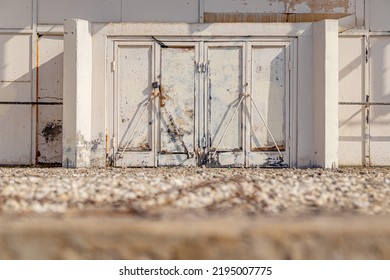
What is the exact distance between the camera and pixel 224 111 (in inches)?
330

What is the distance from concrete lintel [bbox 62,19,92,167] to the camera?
8086 mm

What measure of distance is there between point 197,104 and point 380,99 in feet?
10.4

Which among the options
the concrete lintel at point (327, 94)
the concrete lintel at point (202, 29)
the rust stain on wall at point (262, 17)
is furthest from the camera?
the rust stain on wall at point (262, 17)

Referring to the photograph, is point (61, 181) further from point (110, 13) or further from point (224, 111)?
point (110, 13)

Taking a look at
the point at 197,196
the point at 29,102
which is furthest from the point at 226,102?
the point at 197,196

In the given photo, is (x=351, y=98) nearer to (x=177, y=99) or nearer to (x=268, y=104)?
(x=268, y=104)

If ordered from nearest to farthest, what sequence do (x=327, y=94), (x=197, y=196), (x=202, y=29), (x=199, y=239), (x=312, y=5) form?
(x=199, y=239) < (x=197, y=196) < (x=327, y=94) < (x=202, y=29) < (x=312, y=5)

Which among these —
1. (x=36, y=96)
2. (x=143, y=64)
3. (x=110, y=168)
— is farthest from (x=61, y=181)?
(x=36, y=96)

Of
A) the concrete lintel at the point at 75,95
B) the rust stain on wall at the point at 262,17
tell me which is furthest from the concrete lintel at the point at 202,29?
the rust stain on wall at the point at 262,17

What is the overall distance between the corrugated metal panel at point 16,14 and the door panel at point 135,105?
1.87m

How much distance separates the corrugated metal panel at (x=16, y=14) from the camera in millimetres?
9016

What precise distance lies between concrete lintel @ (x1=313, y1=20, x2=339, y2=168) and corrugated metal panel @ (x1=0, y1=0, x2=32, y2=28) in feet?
15.9

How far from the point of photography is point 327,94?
26.4 feet

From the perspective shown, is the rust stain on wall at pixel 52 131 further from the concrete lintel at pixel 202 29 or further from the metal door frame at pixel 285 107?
the metal door frame at pixel 285 107
